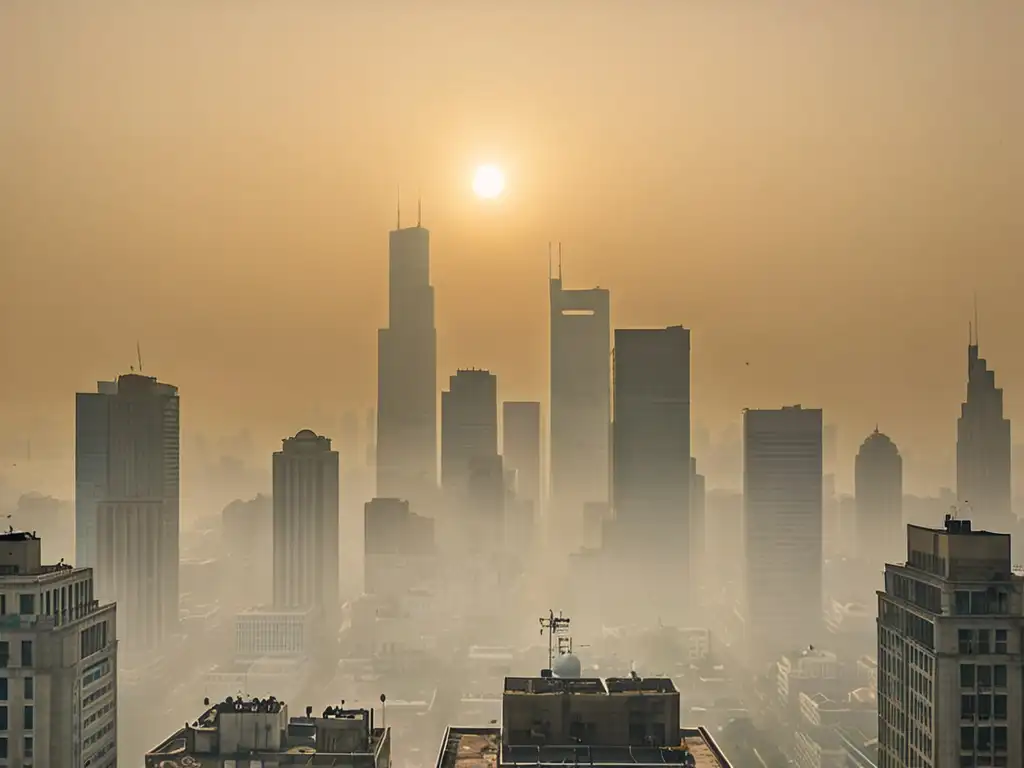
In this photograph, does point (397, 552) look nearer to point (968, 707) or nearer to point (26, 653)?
point (26, 653)

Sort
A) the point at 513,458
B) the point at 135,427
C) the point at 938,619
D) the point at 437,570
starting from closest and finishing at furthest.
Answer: the point at 938,619, the point at 135,427, the point at 437,570, the point at 513,458

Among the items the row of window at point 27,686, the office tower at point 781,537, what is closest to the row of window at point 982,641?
the row of window at point 27,686

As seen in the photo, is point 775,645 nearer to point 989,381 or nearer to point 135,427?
point 989,381

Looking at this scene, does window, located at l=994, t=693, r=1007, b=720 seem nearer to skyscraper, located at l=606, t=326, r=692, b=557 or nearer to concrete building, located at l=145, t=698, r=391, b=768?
concrete building, located at l=145, t=698, r=391, b=768

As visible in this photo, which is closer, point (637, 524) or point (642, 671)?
point (642, 671)

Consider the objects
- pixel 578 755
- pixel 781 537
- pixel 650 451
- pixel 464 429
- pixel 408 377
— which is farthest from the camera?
pixel 650 451

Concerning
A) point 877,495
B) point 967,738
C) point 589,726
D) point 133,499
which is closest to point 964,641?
point 967,738

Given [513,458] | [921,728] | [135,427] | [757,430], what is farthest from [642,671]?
[921,728]
